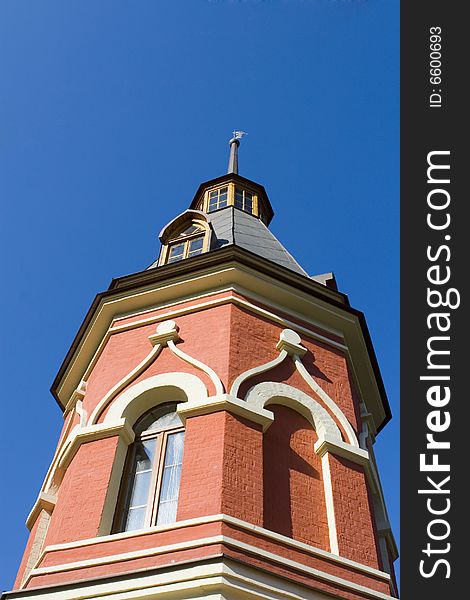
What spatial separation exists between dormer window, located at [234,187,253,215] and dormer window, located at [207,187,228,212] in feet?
1.00

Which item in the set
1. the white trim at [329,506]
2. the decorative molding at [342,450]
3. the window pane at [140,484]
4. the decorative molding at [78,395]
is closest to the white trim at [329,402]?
the decorative molding at [342,450]

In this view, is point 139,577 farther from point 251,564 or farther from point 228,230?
point 228,230

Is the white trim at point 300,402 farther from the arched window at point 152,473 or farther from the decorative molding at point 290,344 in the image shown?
the arched window at point 152,473

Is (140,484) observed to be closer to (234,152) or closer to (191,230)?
(191,230)

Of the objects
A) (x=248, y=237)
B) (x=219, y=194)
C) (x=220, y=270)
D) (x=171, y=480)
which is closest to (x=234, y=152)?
(x=219, y=194)

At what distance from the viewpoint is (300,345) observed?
11.6m

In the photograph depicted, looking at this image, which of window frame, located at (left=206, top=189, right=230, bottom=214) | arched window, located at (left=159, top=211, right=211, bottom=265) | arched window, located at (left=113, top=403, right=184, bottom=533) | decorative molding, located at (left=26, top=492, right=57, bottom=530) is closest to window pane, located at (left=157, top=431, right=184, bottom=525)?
arched window, located at (left=113, top=403, right=184, bottom=533)

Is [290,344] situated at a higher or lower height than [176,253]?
lower

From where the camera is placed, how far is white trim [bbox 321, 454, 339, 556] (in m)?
9.29

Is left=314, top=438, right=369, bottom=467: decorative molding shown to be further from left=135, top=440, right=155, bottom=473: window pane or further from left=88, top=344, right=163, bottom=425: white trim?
left=88, top=344, right=163, bottom=425: white trim

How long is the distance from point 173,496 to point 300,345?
330 cm

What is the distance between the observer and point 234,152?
23.5 m

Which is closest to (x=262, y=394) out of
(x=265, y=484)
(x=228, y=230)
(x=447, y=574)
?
(x=265, y=484)

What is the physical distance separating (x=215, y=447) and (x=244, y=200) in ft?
39.4
